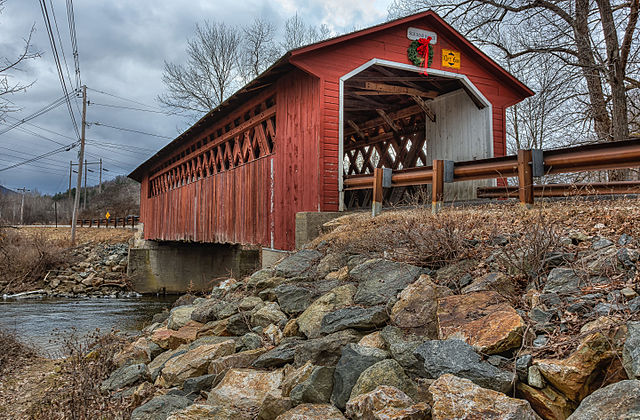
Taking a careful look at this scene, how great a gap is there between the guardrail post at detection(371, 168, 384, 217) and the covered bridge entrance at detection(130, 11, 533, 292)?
1.11 meters

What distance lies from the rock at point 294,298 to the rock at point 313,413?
175 centimetres

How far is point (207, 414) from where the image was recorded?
2779mm

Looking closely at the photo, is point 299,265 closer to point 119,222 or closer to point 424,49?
point 424,49

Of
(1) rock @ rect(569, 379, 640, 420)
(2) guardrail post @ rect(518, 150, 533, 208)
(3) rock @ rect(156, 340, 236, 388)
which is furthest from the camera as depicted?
(2) guardrail post @ rect(518, 150, 533, 208)

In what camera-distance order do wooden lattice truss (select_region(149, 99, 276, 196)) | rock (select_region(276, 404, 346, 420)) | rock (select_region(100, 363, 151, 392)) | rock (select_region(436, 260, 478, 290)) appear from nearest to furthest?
rock (select_region(276, 404, 346, 420))
rock (select_region(436, 260, 478, 290))
rock (select_region(100, 363, 151, 392))
wooden lattice truss (select_region(149, 99, 276, 196))

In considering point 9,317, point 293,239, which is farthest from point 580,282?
point 9,317

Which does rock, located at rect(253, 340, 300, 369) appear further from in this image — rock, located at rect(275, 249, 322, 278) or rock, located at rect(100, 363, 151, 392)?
rock, located at rect(100, 363, 151, 392)

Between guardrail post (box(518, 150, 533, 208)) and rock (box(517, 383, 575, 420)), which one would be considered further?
guardrail post (box(518, 150, 533, 208))

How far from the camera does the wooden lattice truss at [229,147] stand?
9992mm

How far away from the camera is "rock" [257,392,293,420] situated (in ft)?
8.91

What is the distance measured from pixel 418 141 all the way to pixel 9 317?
12164 millimetres

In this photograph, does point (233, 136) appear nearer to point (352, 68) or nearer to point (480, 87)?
point (352, 68)

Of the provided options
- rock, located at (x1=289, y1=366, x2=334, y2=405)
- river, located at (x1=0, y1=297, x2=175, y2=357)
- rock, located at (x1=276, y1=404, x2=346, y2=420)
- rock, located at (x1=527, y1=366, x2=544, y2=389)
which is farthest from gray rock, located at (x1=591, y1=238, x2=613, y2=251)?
river, located at (x1=0, y1=297, x2=175, y2=357)

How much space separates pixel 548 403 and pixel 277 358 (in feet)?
6.32
